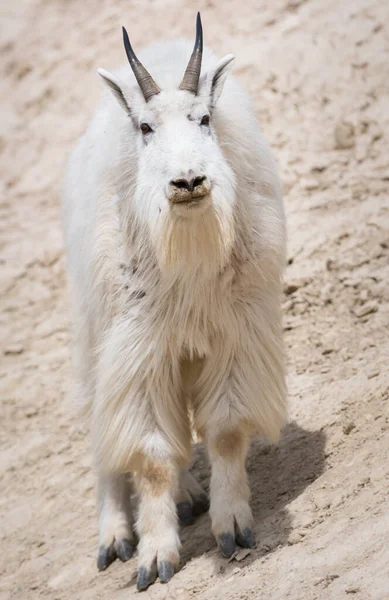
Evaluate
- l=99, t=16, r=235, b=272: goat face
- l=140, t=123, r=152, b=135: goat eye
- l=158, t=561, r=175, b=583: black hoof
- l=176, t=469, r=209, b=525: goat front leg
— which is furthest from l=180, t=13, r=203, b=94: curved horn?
l=158, t=561, r=175, b=583: black hoof

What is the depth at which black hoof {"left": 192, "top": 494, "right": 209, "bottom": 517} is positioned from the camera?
5930mm

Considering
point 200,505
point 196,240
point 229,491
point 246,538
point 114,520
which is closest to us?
point 196,240

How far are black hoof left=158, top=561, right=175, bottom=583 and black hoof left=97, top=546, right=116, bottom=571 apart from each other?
0.72 metres

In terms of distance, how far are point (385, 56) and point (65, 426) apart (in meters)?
4.15

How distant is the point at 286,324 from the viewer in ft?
23.2

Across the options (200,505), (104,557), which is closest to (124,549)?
(104,557)

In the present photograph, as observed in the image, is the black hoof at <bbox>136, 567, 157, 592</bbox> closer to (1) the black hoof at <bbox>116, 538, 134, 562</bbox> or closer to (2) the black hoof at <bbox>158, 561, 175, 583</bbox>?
(2) the black hoof at <bbox>158, 561, 175, 583</bbox>

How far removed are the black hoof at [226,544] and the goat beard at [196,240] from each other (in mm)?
1350

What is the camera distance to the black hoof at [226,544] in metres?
5.04

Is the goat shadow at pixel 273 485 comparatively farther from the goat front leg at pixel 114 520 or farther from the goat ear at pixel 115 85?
the goat ear at pixel 115 85

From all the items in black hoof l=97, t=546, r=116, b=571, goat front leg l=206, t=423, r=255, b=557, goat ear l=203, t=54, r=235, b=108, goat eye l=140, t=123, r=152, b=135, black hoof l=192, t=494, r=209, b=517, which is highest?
goat ear l=203, t=54, r=235, b=108

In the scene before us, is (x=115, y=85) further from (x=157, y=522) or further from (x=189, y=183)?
(x=157, y=522)

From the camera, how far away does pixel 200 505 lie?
19.5 ft

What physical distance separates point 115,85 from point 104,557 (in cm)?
264
